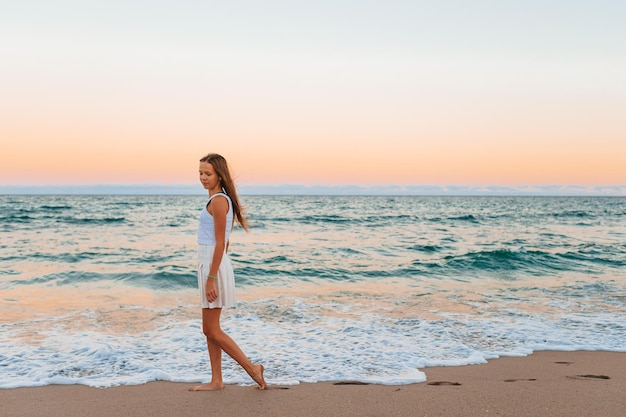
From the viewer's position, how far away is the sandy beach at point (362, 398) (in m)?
3.98

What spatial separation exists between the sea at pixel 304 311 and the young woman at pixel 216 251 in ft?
2.07

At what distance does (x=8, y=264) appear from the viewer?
43.3ft

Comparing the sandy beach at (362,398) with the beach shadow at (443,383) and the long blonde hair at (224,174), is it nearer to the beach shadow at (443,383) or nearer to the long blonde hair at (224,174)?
the beach shadow at (443,383)

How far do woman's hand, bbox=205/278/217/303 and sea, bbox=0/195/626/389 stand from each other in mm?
1066

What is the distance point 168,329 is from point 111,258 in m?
8.62

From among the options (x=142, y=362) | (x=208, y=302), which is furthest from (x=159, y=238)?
(x=208, y=302)

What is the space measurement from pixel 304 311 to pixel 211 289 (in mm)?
4201

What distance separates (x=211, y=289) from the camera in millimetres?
4207

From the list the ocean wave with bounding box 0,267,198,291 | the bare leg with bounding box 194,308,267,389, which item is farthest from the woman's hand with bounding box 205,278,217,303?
the ocean wave with bounding box 0,267,198,291

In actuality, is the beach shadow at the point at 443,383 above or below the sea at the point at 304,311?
above

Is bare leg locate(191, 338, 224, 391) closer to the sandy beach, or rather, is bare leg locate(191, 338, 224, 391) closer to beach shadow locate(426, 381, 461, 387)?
the sandy beach

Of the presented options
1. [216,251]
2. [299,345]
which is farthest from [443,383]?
[216,251]

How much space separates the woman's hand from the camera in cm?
421

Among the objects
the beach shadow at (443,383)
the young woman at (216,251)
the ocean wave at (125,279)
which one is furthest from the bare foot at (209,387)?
the ocean wave at (125,279)
